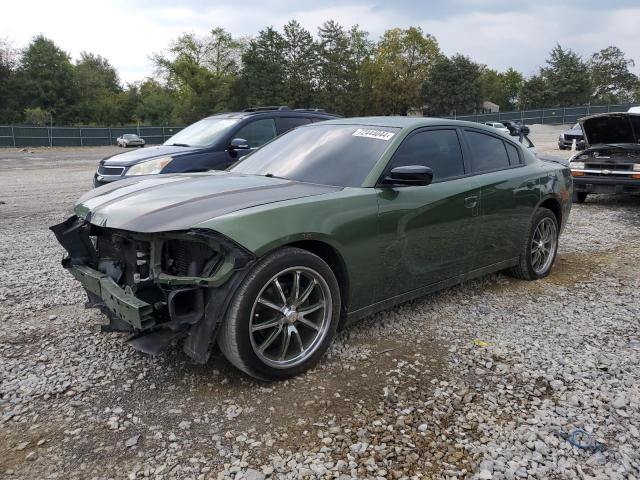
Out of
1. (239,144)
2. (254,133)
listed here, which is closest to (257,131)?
(254,133)

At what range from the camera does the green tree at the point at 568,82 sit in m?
70.1

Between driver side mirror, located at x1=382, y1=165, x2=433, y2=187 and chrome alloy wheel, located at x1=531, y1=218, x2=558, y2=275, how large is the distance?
2.08 m

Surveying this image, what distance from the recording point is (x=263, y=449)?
8.13 ft

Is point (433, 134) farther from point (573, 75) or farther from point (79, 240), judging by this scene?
point (573, 75)

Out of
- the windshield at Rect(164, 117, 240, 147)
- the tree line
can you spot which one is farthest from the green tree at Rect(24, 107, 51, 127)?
the windshield at Rect(164, 117, 240, 147)

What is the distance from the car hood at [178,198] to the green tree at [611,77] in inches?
3524

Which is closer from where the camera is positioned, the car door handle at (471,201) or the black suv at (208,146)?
the car door handle at (471,201)

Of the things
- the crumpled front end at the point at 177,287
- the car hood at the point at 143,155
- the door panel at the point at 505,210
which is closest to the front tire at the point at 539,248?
the door panel at the point at 505,210

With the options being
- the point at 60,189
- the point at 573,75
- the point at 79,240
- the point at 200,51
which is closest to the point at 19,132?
the point at 60,189

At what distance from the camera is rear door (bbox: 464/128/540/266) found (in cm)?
438

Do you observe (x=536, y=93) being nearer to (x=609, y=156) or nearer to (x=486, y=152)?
(x=609, y=156)

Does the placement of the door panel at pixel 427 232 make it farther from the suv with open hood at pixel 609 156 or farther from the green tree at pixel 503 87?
the green tree at pixel 503 87

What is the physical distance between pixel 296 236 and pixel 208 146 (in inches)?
204

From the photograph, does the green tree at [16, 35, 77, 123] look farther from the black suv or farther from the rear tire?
the rear tire
